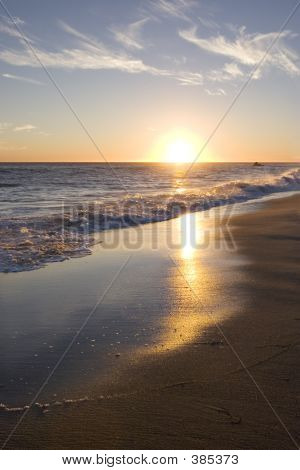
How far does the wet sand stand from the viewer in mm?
2805

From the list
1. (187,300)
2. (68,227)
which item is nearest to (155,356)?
(187,300)

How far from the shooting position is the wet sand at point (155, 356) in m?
2.80

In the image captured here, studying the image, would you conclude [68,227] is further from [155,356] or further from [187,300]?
[155,356]

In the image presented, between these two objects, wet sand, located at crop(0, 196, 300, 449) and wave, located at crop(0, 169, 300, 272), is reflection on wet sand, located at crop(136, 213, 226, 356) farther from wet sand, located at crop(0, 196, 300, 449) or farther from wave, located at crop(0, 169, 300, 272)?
wave, located at crop(0, 169, 300, 272)

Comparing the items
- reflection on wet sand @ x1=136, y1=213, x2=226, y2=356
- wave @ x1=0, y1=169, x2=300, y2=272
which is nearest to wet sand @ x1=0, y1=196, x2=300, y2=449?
reflection on wet sand @ x1=136, y1=213, x2=226, y2=356

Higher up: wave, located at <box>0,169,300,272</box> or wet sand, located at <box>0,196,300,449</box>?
wave, located at <box>0,169,300,272</box>

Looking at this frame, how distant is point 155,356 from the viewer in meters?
3.86

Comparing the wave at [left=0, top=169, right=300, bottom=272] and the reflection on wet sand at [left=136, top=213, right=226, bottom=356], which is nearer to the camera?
the reflection on wet sand at [left=136, top=213, right=226, bottom=356]

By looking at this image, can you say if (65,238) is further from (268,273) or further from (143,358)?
(143,358)

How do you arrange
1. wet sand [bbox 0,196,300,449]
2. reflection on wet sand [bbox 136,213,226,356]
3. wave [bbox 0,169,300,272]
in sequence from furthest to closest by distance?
wave [bbox 0,169,300,272], reflection on wet sand [bbox 136,213,226,356], wet sand [bbox 0,196,300,449]

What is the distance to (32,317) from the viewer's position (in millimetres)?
4809

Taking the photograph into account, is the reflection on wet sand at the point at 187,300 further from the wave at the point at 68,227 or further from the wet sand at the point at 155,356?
the wave at the point at 68,227

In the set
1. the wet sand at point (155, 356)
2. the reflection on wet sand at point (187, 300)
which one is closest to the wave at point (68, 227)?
the wet sand at point (155, 356)

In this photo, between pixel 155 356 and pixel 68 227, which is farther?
pixel 68 227
